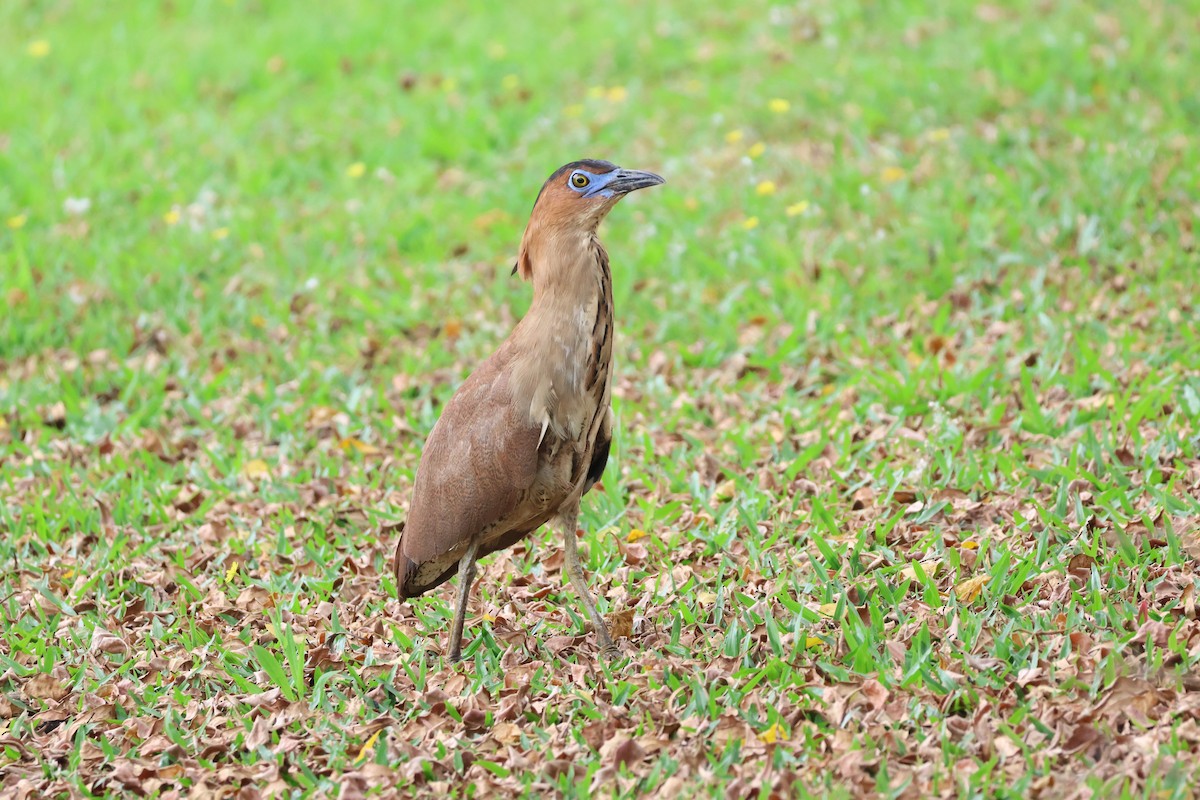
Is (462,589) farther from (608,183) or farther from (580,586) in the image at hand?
(608,183)

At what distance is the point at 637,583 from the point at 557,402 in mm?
1113

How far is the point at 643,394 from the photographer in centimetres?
649

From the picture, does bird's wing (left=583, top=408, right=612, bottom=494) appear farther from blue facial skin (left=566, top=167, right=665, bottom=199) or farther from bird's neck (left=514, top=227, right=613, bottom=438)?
blue facial skin (left=566, top=167, right=665, bottom=199)

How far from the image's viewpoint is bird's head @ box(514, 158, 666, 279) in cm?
410

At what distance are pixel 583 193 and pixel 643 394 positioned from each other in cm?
247

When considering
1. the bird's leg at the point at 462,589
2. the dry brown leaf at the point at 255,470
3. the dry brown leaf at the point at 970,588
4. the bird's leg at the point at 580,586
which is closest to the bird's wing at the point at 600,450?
the bird's leg at the point at 580,586

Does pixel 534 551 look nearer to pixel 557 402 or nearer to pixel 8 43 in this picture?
pixel 557 402

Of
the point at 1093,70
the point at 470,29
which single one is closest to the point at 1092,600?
the point at 1093,70

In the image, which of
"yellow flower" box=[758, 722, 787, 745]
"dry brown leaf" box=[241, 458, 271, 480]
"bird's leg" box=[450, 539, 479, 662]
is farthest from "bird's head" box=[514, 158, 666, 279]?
"dry brown leaf" box=[241, 458, 271, 480]

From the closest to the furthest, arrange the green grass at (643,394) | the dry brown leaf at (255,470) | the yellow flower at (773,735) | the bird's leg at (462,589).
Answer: the yellow flower at (773,735), the green grass at (643,394), the bird's leg at (462,589), the dry brown leaf at (255,470)

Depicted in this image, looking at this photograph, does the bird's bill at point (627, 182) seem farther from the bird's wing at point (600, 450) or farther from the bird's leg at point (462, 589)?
the bird's leg at point (462, 589)

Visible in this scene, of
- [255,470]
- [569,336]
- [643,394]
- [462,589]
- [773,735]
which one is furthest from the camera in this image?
[643,394]

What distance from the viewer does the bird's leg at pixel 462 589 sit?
14.2ft

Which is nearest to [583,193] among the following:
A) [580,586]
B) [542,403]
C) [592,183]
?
[592,183]
